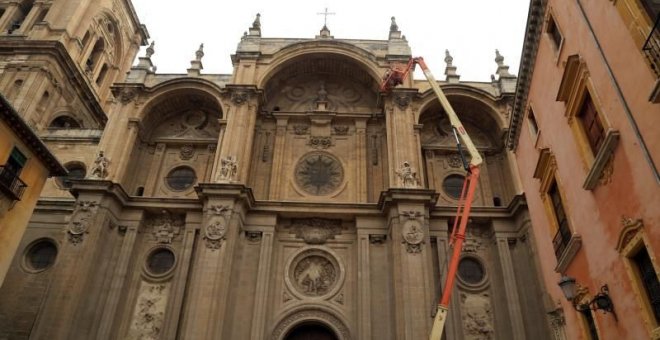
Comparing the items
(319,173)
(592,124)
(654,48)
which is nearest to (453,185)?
(319,173)

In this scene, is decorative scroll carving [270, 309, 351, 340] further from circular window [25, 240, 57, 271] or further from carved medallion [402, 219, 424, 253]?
circular window [25, 240, 57, 271]

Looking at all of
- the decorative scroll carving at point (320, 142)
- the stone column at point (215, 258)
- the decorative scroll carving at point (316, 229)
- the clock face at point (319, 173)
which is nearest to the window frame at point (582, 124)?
the decorative scroll carving at point (316, 229)

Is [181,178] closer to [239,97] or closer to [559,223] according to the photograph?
[239,97]

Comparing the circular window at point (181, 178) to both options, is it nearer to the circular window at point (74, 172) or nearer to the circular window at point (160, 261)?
the circular window at point (160, 261)

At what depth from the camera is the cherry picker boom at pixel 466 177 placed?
47.0 feet

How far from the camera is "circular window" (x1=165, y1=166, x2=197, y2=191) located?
23.9m

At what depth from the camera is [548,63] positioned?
1356 centimetres

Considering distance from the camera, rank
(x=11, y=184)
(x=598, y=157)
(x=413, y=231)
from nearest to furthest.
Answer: (x=598, y=157) < (x=11, y=184) < (x=413, y=231)

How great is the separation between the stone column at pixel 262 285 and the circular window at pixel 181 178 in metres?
5.31

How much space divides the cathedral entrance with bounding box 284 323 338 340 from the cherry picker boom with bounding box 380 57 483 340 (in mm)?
5691

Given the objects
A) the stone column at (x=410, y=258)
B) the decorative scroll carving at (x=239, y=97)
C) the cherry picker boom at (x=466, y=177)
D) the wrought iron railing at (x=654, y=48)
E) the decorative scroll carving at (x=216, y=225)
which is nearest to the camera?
the wrought iron railing at (x=654, y=48)

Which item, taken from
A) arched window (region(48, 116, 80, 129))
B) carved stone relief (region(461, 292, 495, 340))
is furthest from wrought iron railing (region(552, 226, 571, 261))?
arched window (region(48, 116, 80, 129))

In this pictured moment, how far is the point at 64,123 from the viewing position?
30.2 m

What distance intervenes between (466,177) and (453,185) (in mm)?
5555
